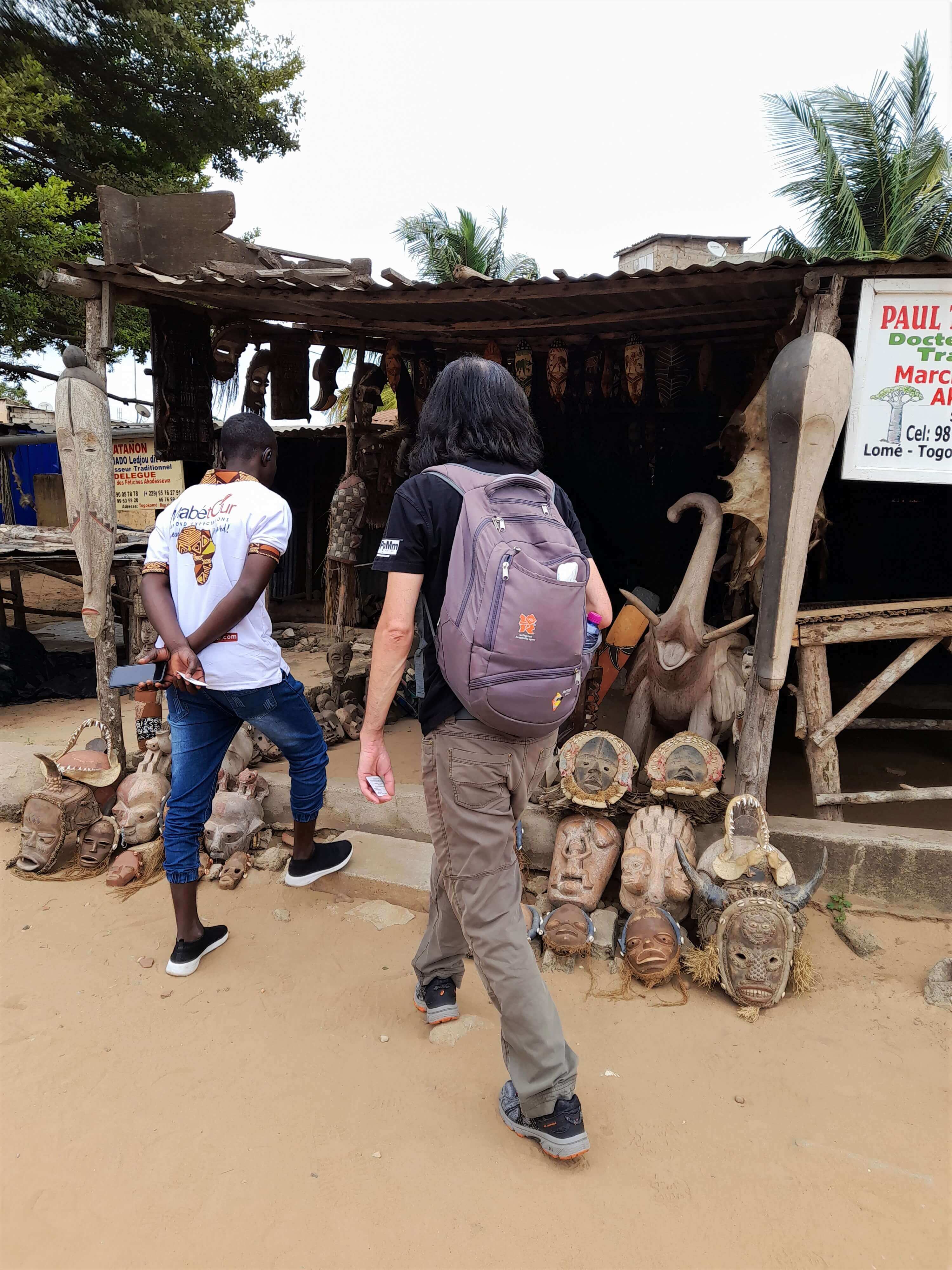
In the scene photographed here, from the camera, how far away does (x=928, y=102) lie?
11.4 m

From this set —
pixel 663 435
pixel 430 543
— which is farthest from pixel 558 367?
pixel 430 543

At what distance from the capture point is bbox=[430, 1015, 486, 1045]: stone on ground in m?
2.58

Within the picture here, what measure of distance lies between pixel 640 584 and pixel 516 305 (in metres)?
3.41

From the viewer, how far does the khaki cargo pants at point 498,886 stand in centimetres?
199

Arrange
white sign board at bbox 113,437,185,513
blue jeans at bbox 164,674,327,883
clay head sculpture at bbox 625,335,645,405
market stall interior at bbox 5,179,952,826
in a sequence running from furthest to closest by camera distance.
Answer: white sign board at bbox 113,437,185,513
clay head sculpture at bbox 625,335,645,405
market stall interior at bbox 5,179,952,826
blue jeans at bbox 164,674,327,883

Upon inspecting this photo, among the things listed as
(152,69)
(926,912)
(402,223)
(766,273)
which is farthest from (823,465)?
(402,223)

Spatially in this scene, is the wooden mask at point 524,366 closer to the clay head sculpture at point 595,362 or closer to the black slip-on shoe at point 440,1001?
the clay head sculpture at point 595,362

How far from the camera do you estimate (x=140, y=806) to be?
12.9 feet

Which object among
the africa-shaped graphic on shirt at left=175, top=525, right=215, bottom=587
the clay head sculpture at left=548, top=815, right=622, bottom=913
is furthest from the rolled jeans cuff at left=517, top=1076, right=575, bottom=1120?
the africa-shaped graphic on shirt at left=175, top=525, right=215, bottom=587

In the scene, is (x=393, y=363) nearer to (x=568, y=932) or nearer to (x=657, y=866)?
(x=657, y=866)

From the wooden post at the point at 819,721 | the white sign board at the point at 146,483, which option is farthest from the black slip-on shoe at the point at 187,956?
the white sign board at the point at 146,483

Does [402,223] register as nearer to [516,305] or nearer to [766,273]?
[516,305]

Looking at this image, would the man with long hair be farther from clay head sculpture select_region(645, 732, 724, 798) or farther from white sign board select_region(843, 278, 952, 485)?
white sign board select_region(843, 278, 952, 485)

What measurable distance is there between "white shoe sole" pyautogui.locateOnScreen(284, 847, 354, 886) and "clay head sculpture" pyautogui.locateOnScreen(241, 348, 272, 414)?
10.8ft
